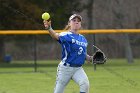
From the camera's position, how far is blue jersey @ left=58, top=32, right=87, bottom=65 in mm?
8883

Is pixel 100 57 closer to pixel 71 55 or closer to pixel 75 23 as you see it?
pixel 71 55

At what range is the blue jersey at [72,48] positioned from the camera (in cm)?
888

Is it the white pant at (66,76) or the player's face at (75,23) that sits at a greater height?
the player's face at (75,23)

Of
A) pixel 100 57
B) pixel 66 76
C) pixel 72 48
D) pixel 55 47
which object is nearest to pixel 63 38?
pixel 72 48

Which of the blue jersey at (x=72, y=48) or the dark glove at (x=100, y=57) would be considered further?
the dark glove at (x=100, y=57)

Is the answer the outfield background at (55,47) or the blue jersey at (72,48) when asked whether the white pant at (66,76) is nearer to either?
the blue jersey at (72,48)

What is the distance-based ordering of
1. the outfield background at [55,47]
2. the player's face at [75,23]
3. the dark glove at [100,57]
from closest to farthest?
the player's face at [75,23] → the dark glove at [100,57] → the outfield background at [55,47]

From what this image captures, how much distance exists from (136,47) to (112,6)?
631cm

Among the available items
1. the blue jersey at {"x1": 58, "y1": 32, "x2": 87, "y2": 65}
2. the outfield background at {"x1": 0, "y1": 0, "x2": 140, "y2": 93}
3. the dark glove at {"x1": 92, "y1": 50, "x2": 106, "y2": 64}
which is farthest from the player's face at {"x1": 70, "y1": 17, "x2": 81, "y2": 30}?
the outfield background at {"x1": 0, "y1": 0, "x2": 140, "y2": 93}

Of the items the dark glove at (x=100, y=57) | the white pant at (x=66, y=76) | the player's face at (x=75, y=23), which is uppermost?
the player's face at (x=75, y=23)

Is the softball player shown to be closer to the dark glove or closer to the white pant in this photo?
the white pant

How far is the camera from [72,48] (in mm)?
8914

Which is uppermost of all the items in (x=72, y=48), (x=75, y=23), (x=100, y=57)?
(x=75, y=23)

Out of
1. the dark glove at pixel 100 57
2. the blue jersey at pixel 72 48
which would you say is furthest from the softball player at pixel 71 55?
the dark glove at pixel 100 57
